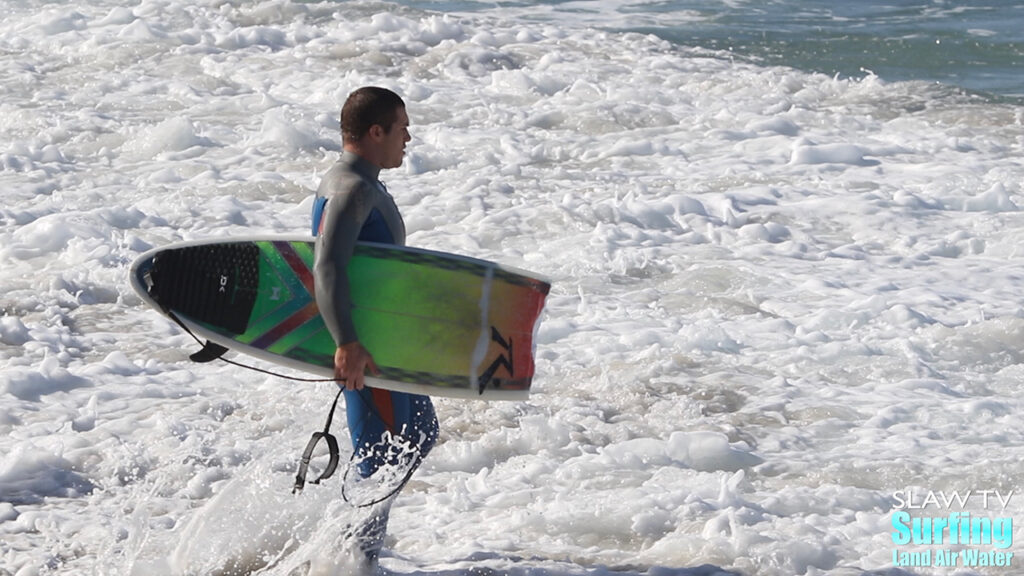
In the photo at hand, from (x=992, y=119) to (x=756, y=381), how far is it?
19.2 ft

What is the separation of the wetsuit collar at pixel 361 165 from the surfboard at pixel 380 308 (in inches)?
7.8

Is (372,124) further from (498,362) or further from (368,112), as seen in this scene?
(498,362)

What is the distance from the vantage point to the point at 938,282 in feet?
24.3

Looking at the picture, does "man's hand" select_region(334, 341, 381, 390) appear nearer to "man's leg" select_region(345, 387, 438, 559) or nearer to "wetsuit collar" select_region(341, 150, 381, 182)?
"man's leg" select_region(345, 387, 438, 559)

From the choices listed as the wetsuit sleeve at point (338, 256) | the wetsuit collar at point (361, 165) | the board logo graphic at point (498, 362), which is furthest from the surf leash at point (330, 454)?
the wetsuit collar at point (361, 165)

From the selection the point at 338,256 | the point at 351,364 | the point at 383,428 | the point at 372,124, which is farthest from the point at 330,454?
the point at 372,124

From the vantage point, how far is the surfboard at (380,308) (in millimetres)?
3842

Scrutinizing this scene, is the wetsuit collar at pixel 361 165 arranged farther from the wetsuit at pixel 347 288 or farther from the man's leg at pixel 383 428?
the man's leg at pixel 383 428

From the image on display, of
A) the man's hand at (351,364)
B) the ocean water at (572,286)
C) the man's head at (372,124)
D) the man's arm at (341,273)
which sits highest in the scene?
the man's head at (372,124)

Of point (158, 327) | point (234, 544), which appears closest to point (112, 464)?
point (234, 544)

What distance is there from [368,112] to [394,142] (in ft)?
0.38

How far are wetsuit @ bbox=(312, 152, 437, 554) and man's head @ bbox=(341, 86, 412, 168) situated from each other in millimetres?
36

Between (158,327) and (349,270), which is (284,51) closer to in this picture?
(158,327)

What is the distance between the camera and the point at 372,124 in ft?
12.4
